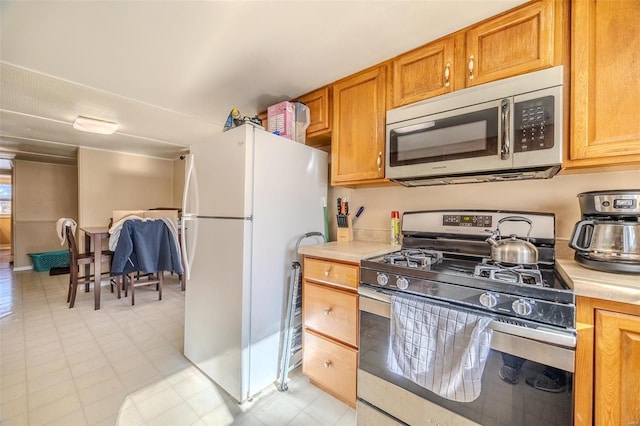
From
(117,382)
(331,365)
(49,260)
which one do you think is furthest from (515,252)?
(49,260)

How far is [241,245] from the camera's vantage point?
1.56 meters

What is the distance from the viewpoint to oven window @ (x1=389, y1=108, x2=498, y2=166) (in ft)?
4.28

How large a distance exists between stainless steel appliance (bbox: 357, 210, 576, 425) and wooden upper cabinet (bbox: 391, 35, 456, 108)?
29.4 inches

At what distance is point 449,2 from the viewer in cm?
123

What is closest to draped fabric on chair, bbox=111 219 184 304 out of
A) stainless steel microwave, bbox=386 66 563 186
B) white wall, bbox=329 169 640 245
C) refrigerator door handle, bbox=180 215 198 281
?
refrigerator door handle, bbox=180 215 198 281

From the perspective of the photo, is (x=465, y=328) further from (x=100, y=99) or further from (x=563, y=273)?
(x=100, y=99)

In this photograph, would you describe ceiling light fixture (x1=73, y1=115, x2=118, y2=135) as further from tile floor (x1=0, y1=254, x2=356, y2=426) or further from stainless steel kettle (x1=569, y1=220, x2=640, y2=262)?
stainless steel kettle (x1=569, y1=220, x2=640, y2=262)

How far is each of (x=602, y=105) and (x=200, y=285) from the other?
2415mm

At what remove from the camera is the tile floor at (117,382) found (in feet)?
4.90

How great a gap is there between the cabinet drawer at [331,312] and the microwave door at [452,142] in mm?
824

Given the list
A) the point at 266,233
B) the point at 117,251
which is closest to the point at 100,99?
the point at 117,251

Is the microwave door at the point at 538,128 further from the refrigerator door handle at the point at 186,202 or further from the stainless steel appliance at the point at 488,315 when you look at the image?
the refrigerator door handle at the point at 186,202

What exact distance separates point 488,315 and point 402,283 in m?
0.35

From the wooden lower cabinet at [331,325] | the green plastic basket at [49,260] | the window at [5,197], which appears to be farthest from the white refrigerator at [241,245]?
the window at [5,197]
